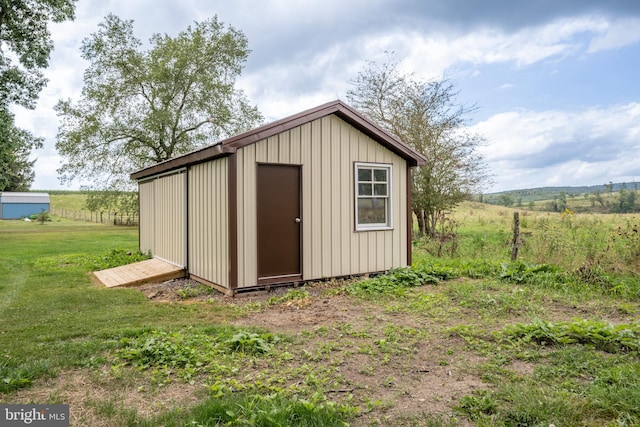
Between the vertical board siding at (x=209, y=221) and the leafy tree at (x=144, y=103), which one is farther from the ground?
the leafy tree at (x=144, y=103)

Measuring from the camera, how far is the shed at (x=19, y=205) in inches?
1443

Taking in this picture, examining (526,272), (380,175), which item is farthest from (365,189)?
(526,272)

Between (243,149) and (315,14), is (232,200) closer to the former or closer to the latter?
(243,149)

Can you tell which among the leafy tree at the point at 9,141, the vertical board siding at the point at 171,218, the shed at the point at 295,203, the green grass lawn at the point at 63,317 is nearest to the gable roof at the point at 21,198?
the leafy tree at the point at 9,141

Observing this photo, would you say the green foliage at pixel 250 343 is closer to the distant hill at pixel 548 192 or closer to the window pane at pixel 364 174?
the window pane at pixel 364 174

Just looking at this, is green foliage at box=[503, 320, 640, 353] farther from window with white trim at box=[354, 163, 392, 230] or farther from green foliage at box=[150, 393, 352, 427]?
window with white trim at box=[354, 163, 392, 230]

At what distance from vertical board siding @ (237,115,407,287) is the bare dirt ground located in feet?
5.82

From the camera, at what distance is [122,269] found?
9156 millimetres

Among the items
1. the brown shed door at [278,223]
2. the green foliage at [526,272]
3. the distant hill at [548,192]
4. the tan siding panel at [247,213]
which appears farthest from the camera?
the distant hill at [548,192]

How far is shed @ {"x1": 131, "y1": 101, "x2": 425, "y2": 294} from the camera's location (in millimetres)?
6598

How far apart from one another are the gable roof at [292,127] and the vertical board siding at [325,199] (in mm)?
126

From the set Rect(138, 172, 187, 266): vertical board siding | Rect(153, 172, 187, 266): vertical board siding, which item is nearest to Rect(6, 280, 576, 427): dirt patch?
Rect(153, 172, 187, 266): vertical board siding

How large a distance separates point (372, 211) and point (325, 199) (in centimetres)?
123

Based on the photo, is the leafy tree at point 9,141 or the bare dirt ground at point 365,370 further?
the leafy tree at point 9,141
